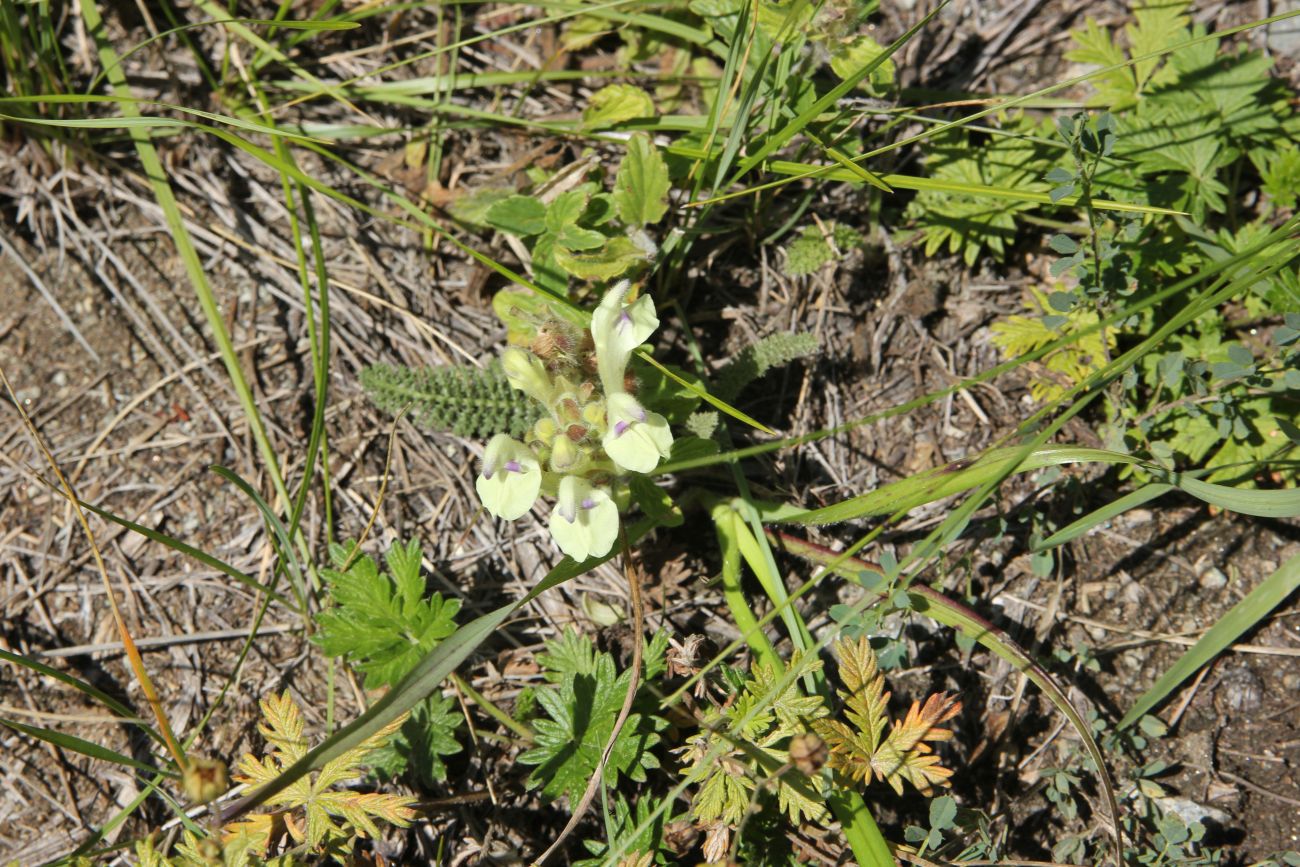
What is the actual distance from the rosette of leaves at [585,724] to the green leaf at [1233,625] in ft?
5.27

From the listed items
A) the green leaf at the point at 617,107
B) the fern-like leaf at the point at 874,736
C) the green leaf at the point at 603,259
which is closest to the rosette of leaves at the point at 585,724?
the fern-like leaf at the point at 874,736

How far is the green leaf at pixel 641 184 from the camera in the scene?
10.2ft

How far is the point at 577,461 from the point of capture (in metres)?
2.64

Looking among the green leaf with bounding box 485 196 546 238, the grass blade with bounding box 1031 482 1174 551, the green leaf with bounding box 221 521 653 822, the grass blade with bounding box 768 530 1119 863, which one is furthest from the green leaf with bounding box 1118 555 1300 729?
the green leaf with bounding box 485 196 546 238

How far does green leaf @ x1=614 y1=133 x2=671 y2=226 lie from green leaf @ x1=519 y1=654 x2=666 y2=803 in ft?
4.94

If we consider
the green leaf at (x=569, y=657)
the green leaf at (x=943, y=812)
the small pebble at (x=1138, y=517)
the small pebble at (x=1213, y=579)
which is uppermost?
the small pebble at (x=1138, y=517)

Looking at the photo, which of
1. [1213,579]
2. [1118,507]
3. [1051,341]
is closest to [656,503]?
[1118,507]

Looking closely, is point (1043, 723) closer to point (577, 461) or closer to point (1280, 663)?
point (1280, 663)

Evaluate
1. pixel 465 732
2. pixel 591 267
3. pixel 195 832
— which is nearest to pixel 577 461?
pixel 591 267

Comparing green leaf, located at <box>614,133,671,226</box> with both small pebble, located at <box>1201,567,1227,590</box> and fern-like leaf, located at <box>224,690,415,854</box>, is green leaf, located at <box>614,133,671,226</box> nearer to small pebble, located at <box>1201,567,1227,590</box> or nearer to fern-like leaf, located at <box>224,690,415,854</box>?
fern-like leaf, located at <box>224,690,415,854</box>

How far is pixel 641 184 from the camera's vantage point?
3148 millimetres

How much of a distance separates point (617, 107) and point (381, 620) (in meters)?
2.07

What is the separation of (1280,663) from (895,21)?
2908mm

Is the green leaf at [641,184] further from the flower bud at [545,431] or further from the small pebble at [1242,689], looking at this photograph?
the small pebble at [1242,689]
